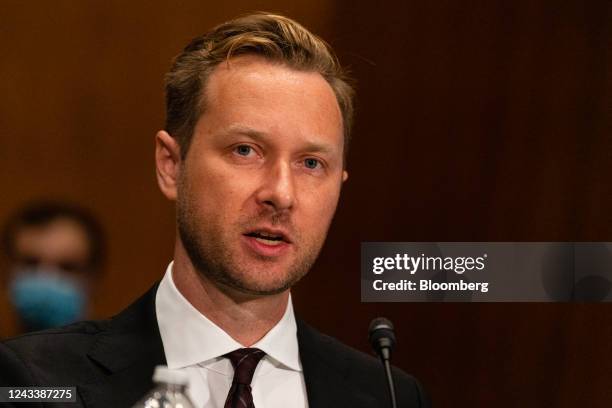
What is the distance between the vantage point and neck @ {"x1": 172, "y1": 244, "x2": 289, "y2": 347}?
2486 millimetres

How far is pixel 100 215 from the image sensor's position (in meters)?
3.01

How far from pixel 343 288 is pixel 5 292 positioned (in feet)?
3.38

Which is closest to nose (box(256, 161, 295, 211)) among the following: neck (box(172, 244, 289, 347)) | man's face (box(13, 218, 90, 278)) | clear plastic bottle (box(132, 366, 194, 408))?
neck (box(172, 244, 289, 347))

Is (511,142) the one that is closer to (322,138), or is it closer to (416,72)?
(416,72)

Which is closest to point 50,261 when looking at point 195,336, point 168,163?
point 168,163

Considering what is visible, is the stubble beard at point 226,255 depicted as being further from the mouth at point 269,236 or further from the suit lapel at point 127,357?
the suit lapel at point 127,357

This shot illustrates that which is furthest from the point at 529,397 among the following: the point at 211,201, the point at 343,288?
the point at 211,201

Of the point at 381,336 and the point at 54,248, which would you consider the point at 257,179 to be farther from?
the point at 54,248

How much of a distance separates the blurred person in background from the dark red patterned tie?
0.71 meters

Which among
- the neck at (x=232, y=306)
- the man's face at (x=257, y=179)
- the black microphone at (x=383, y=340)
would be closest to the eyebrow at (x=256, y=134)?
the man's face at (x=257, y=179)

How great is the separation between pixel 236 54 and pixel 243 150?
0.28 meters

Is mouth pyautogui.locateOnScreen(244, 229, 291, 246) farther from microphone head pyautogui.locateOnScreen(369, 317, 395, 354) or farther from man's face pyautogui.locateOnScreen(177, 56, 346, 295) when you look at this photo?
microphone head pyautogui.locateOnScreen(369, 317, 395, 354)

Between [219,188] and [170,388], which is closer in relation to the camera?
[170,388]

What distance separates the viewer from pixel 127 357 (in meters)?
2.44
